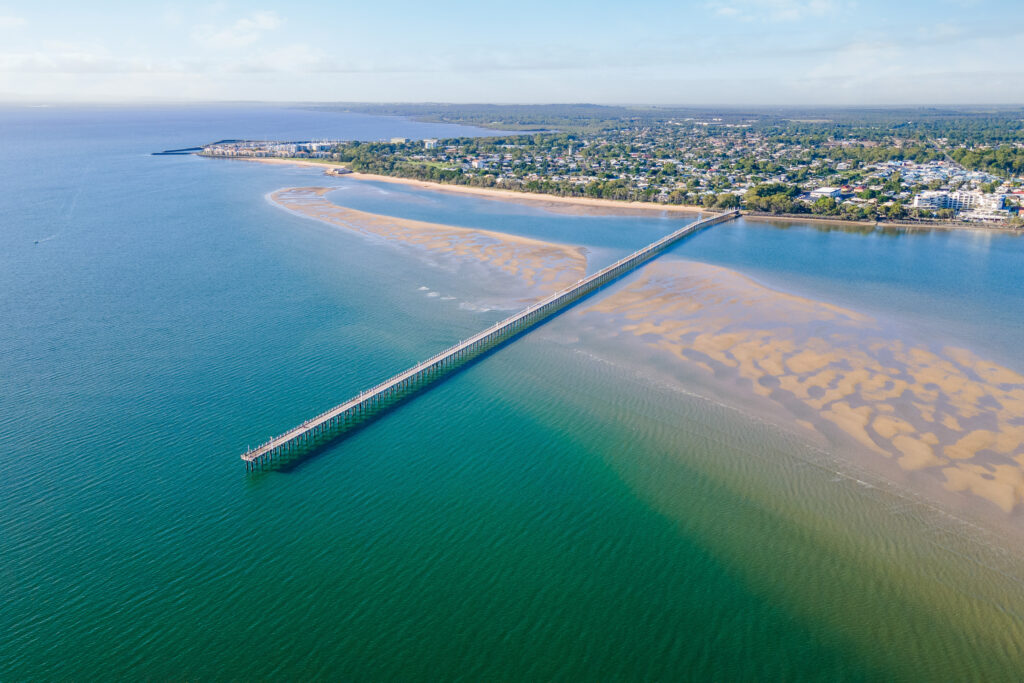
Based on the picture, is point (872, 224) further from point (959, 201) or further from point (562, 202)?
point (562, 202)

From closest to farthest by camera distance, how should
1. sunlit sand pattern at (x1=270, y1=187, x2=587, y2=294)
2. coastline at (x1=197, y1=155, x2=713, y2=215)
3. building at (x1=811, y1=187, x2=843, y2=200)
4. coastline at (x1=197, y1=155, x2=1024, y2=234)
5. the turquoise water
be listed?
1. the turquoise water
2. sunlit sand pattern at (x1=270, y1=187, x2=587, y2=294)
3. coastline at (x1=197, y1=155, x2=1024, y2=234)
4. coastline at (x1=197, y1=155, x2=713, y2=215)
5. building at (x1=811, y1=187, x2=843, y2=200)

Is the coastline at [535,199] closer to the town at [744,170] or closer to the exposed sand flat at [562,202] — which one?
the exposed sand flat at [562,202]

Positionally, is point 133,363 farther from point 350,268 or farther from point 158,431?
point 350,268

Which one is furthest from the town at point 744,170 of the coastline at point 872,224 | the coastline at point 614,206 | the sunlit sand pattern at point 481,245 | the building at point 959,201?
the sunlit sand pattern at point 481,245

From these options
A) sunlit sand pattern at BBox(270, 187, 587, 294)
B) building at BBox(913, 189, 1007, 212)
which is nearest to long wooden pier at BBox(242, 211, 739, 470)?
sunlit sand pattern at BBox(270, 187, 587, 294)

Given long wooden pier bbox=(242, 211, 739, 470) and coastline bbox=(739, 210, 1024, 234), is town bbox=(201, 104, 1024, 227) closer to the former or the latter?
coastline bbox=(739, 210, 1024, 234)

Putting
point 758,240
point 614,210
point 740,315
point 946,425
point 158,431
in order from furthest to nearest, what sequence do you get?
point 614,210, point 758,240, point 740,315, point 946,425, point 158,431

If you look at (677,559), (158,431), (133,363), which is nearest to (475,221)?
(133,363)
